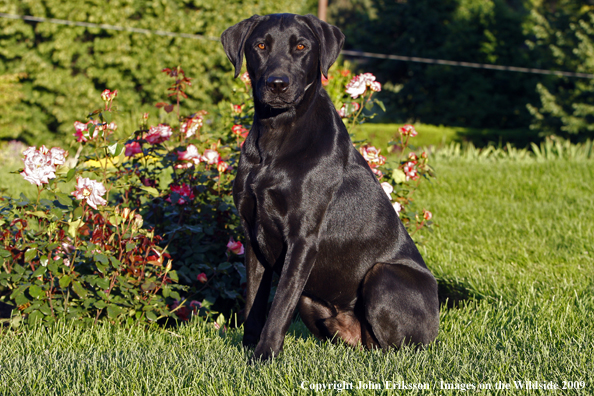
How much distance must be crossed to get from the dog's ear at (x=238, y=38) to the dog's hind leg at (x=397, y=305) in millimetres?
1308

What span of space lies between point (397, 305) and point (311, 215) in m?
0.66

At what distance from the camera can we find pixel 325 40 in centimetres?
289

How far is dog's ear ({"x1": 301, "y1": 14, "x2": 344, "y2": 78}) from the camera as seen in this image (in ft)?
9.39

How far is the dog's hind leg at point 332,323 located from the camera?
3045mm

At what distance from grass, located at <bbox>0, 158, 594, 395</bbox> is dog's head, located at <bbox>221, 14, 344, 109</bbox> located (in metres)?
1.29

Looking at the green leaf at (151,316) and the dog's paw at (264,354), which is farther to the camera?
the green leaf at (151,316)

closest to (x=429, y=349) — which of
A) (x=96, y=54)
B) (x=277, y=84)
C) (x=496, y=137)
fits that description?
(x=277, y=84)

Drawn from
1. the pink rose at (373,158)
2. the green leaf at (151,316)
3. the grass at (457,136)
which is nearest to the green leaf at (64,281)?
the green leaf at (151,316)

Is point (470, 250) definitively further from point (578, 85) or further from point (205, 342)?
point (578, 85)

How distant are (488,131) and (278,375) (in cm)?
1423

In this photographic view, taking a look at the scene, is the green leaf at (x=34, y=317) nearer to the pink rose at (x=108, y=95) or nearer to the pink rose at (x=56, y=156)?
the pink rose at (x=56, y=156)

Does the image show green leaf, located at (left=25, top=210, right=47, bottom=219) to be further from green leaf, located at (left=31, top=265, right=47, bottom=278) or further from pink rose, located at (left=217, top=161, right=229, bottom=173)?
pink rose, located at (left=217, top=161, right=229, bottom=173)

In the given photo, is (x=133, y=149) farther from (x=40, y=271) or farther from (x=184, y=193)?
(x=40, y=271)

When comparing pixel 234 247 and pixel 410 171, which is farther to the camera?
pixel 410 171
